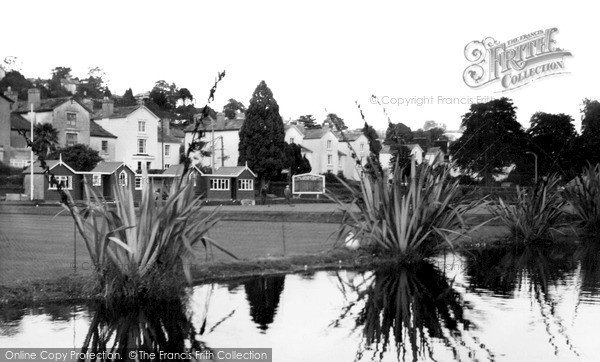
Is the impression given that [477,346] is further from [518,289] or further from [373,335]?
[518,289]

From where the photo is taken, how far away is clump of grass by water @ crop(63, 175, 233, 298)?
10477mm

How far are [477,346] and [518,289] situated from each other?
4.77m

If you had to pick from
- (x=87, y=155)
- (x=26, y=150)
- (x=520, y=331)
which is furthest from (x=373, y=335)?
(x=26, y=150)

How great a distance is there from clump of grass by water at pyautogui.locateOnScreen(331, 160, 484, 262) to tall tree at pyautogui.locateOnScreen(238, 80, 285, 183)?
214 ft

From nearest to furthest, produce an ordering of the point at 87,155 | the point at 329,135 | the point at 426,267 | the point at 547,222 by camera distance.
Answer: the point at 426,267, the point at 547,222, the point at 87,155, the point at 329,135

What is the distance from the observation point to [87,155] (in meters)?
71.8

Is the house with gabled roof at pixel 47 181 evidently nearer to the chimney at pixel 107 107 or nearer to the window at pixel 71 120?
the window at pixel 71 120

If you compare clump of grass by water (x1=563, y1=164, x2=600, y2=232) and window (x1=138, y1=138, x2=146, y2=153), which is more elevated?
window (x1=138, y1=138, x2=146, y2=153)

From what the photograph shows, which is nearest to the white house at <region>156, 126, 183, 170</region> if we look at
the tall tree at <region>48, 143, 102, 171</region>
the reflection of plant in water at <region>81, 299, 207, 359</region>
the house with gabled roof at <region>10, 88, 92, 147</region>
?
the house with gabled roof at <region>10, 88, 92, 147</region>

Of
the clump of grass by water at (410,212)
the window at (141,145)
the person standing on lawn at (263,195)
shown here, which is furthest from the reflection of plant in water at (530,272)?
the window at (141,145)

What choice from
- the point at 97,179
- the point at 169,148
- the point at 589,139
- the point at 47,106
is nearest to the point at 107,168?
the point at 97,179

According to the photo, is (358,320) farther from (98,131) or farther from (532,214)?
(98,131)

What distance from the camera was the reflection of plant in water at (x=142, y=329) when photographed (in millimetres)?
8055

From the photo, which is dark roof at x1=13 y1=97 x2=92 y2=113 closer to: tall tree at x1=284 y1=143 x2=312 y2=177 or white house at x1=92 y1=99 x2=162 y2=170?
white house at x1=92 y1=99 x2=162 y2=170
